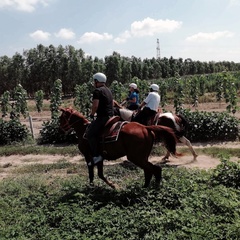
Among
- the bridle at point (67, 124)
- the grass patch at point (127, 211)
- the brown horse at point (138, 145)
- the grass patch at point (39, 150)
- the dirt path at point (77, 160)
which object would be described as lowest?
the dirt path at point (77, 160)

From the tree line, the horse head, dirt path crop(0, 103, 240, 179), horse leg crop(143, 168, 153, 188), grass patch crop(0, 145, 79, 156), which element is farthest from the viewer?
the tree line

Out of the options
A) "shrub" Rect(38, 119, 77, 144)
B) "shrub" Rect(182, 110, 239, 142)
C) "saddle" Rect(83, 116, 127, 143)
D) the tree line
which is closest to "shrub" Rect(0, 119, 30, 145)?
"shrub" Rect(38, 119, 77, 144)

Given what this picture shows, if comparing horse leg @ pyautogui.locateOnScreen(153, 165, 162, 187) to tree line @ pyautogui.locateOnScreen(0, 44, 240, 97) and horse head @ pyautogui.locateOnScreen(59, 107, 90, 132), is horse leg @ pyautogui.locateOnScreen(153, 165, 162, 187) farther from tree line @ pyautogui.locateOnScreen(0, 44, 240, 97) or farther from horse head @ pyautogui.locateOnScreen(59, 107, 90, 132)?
tree line @ pyautogui.locateOnScreen(0, 44, 240, 97)

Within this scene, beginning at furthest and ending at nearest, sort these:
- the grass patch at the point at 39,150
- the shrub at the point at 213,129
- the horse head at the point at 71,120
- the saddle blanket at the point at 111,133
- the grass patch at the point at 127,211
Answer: the shrub at the point at 213,129, the grass patch at the point at 39,150, the horse head at the point at 71,120, the saddle blanket at the point at 111,133, the grass patch at the point at 127,211

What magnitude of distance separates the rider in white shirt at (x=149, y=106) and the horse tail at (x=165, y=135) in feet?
6.20

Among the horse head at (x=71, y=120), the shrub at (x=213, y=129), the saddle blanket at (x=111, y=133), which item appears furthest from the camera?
the shrub at (x=213, y=129)

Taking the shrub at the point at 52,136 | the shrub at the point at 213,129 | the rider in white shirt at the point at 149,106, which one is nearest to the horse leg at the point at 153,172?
the rider in white shirt at the point at 149,106

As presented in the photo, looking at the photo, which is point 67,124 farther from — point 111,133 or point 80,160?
point 80,160

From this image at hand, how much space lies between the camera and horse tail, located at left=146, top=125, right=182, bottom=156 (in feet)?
22.9

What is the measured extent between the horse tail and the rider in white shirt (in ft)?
6.20

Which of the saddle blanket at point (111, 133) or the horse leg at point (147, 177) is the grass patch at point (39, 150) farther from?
the horse leg at point (147, 177)

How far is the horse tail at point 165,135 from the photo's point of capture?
22.9 ft

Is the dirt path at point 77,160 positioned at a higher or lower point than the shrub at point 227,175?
lower

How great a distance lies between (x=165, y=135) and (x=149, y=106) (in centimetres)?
206
